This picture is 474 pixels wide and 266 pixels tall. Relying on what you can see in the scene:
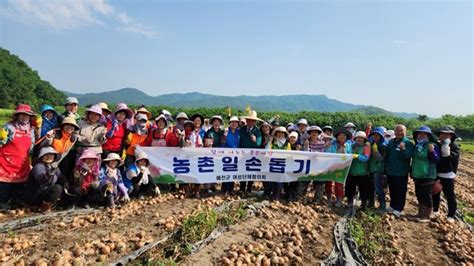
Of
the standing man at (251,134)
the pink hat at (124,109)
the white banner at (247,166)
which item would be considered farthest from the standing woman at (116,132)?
the standing man at (251,134)

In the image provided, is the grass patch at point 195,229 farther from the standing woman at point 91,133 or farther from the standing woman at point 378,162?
the standing woman at point 378,162

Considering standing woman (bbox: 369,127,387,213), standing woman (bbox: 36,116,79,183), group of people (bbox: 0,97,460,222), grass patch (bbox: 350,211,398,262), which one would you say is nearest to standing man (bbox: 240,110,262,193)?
group of people (bbox: 0,97,460,222)

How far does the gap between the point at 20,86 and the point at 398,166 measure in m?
89.5

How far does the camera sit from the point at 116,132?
6.13 meters

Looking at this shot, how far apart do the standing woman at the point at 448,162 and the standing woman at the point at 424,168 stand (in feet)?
0.59

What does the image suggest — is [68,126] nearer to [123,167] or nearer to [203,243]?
[123,167]

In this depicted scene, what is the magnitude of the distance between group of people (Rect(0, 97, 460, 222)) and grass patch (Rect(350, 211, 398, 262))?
0.74m

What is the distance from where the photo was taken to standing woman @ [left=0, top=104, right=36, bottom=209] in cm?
524

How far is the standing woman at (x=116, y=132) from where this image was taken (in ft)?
20.0

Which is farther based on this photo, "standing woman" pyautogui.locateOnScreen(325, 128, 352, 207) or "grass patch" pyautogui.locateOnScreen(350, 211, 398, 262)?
"standing woman" pyautogui.locateOnScreen(325, 128, 352, 207)

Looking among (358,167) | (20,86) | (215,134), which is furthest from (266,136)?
(20,86)

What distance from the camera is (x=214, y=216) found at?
4988 mm

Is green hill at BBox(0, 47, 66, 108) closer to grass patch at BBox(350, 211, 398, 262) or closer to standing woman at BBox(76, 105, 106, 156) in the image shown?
standing woman at BBox(76, 105, 106, 156)

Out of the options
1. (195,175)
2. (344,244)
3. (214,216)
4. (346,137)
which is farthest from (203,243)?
(346,137)
